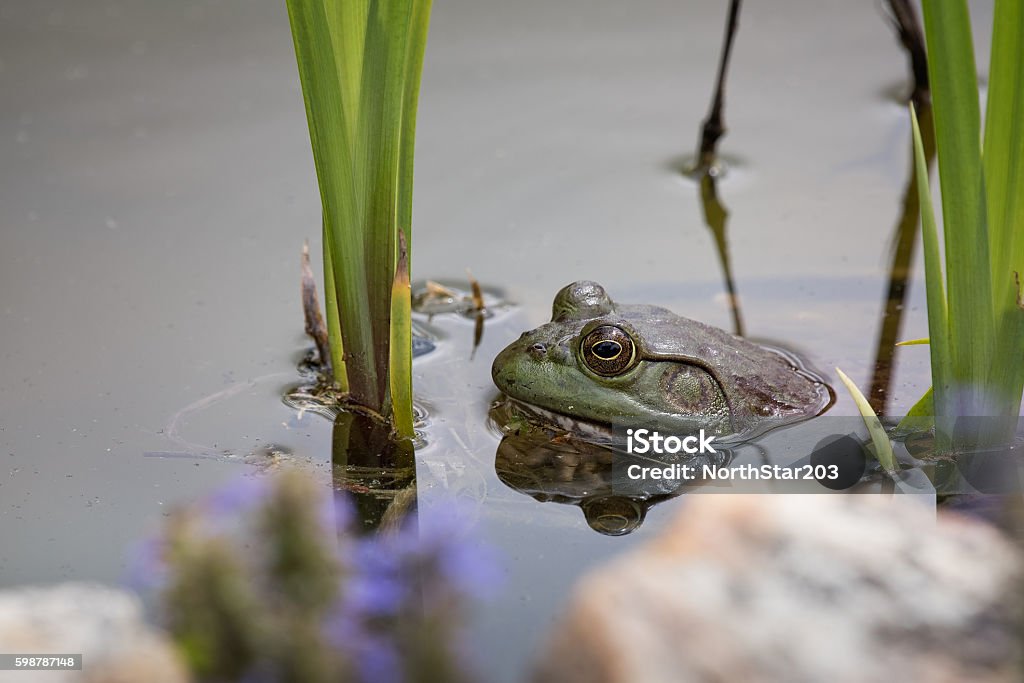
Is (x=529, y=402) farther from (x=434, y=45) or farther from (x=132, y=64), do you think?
(x=132, y=64)

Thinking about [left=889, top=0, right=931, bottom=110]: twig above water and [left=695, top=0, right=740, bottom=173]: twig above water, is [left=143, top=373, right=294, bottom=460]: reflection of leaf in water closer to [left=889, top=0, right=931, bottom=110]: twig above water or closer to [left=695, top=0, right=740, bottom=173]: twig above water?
[left=695, top=0, right=740, bottom=173]: twig above water

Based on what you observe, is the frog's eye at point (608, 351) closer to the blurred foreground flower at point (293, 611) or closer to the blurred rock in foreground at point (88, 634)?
the blurred foreground flower at point (293, 611)

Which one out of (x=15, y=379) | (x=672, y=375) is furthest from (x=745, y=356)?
(x=15, y=379)

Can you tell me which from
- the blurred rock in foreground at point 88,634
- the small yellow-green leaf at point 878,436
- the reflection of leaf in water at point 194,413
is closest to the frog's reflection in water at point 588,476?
the small yellow-green leaf at point 878,436

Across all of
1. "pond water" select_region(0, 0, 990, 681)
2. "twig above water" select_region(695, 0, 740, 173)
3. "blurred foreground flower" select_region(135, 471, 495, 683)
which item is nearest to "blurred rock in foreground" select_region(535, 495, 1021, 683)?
"pond water" select_region(0, 0, 990, 681)

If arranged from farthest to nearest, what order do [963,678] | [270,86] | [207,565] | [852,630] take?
[270,86], [852,630], [963,678], [207,565]

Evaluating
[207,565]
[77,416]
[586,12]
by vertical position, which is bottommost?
[77,416]
